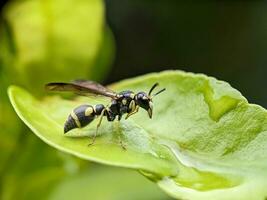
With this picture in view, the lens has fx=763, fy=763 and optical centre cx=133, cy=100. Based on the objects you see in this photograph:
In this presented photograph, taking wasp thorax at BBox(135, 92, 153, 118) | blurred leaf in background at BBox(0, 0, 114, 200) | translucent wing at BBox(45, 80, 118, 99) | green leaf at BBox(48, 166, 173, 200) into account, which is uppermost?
translucent wing at BBox(45, 80, 118, 99)

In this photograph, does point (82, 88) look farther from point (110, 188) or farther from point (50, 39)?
point (110, 188)

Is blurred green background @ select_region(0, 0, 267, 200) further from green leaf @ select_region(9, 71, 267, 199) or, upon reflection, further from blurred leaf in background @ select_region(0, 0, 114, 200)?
green leaf @ select_region(9, 71, 267, 199)

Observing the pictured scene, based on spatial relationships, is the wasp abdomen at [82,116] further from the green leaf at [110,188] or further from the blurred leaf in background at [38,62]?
the green leaf at [110,188]

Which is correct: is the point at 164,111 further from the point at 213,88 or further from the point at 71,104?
the point at 71,104

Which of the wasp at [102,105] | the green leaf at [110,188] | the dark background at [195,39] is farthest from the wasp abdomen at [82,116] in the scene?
the dark background at [195,39]

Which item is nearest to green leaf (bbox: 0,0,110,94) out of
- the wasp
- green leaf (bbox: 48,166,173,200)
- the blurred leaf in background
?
the blurred leaf in background

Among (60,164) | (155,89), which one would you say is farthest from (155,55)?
(155,89)
